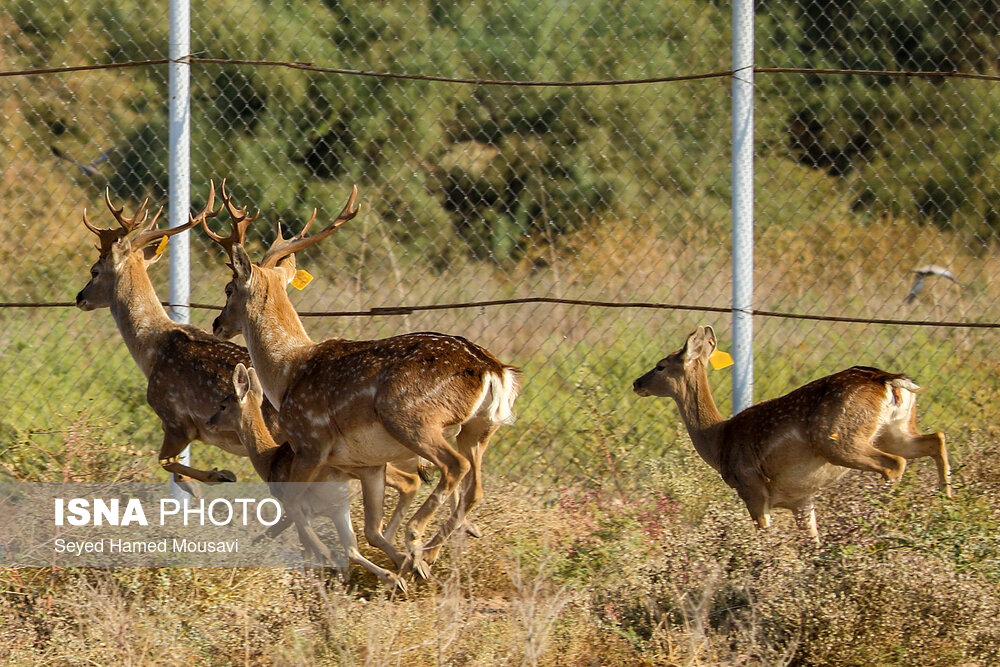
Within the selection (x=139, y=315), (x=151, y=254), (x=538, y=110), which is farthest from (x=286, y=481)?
(x=538, y=110)

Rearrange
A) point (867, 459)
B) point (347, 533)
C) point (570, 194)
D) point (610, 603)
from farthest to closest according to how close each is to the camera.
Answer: point (570, 194)
point (347, 533)
point (867, 459)
point (610, 603)

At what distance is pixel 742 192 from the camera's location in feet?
22.8

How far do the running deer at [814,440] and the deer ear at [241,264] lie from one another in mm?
2274

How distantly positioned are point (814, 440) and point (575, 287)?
11.0 ft

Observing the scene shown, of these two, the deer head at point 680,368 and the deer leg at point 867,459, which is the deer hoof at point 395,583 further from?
the deer leg at point 867,459

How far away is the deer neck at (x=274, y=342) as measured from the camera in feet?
21.5

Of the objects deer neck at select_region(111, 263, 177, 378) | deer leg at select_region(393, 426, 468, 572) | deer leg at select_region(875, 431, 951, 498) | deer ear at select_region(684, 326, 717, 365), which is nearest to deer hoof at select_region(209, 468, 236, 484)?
deer neck at select_region(111, 263, 177, 378)

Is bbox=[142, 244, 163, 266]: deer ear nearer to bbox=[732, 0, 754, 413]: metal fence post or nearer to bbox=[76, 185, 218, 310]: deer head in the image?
bbox=[76, 185, 218, 310]: deer head

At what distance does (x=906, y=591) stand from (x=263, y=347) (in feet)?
10.6

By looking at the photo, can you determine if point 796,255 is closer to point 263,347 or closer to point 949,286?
point 949,286

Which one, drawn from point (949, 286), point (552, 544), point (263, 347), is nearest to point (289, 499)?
point (263, 347)

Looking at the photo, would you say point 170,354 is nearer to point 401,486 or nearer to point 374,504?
point 401,486

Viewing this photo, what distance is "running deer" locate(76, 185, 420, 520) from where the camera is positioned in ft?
22.8

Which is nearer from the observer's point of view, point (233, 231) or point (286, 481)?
point (286, 481)
